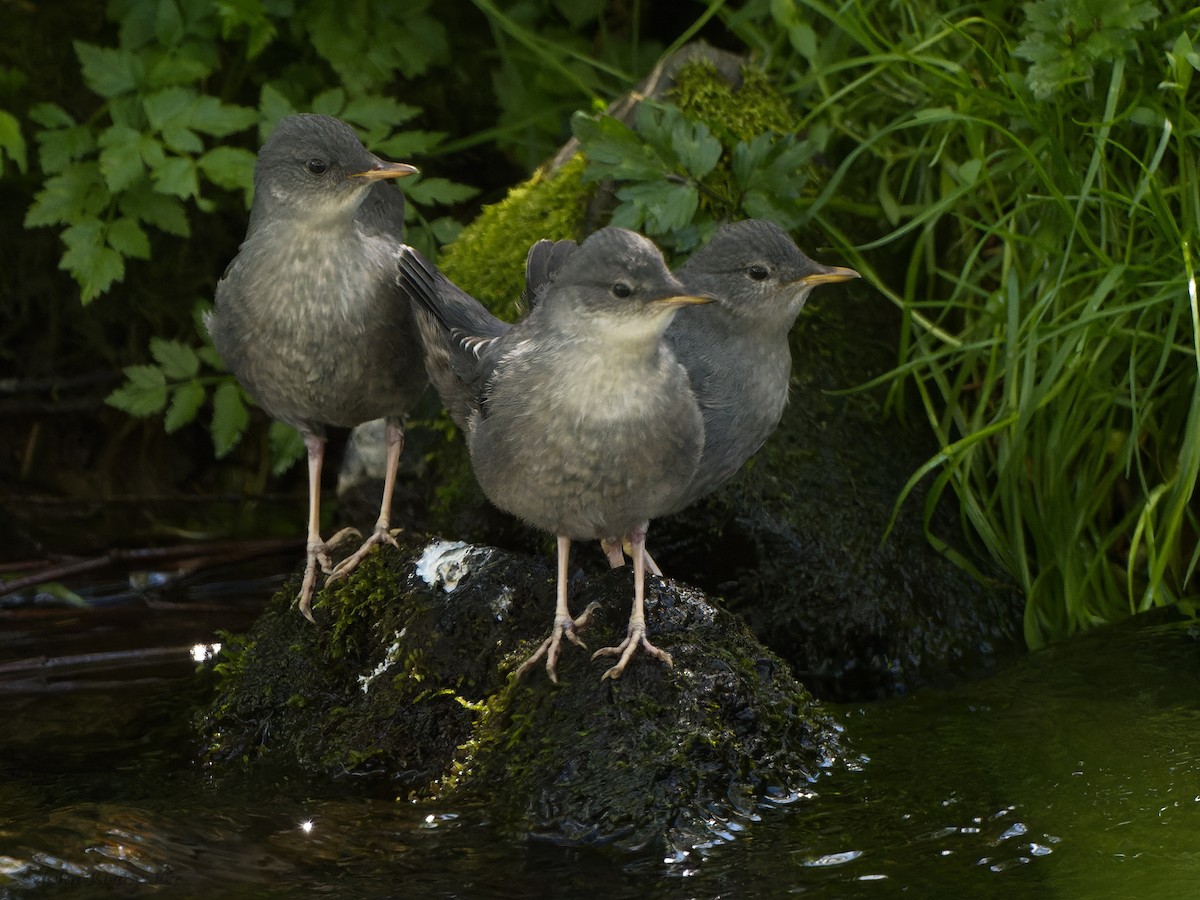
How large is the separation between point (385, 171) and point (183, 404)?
2007 mm

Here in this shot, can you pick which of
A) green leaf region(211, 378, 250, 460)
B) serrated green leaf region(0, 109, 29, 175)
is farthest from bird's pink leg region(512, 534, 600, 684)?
serrated green leaf region(0, 109, 29, 175)

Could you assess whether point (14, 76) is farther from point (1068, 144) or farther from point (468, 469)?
point (1068, 144)

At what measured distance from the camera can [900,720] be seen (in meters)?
4.05

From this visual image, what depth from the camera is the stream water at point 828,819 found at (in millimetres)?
3092

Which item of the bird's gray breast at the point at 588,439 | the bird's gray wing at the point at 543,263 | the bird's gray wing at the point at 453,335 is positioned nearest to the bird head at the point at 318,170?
the bird's gray wing at the point at 453,335

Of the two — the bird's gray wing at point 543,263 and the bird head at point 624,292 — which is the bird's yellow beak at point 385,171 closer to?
the bird's gray wing at point 543,263

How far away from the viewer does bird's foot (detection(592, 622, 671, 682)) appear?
3.48 metres

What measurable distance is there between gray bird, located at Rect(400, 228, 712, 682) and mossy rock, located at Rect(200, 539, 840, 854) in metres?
0.11

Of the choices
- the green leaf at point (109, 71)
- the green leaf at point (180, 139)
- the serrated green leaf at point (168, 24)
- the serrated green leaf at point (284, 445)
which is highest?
the serrated green leaf at point (168, 24)

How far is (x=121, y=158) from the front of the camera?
524cm

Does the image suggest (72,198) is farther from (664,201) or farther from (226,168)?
(664,201)

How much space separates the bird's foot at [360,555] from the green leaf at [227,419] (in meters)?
1.50

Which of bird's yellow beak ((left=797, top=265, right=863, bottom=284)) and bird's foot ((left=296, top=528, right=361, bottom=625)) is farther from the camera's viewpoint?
bird's foot ((left=296, top=528, right=361, bottom=625))

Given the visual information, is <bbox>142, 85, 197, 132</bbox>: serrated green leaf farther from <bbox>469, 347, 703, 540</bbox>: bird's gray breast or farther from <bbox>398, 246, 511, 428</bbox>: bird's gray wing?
<bbox>469, 347, 703, 540</bbox>: bird's gray breast
